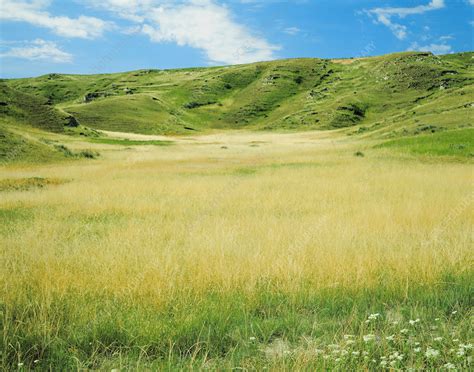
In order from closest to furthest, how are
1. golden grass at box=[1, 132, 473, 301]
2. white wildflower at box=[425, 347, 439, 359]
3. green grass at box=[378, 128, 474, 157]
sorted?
white wildflower at box=[425, 347, 439, 359], golden grass at box=[1, 132, 473, 301], green grass at box=[378, 128, 474, 157]

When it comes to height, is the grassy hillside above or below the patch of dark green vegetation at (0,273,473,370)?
above

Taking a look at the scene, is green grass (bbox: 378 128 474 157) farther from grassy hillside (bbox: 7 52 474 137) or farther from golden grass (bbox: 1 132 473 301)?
grassy hillside (bbox: 7 52 474 137)

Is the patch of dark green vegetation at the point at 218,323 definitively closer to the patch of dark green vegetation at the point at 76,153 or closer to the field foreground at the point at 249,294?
the field foreground at the point at 249,294

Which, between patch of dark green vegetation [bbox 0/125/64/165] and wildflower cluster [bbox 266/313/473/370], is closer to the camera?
wildflower cluster [bbox 266/313/473/370]

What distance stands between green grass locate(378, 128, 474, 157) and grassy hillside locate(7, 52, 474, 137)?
124 ft

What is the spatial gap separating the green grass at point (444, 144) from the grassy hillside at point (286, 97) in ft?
124

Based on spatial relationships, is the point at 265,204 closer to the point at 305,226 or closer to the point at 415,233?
the point at 305,226

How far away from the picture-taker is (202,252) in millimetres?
7098

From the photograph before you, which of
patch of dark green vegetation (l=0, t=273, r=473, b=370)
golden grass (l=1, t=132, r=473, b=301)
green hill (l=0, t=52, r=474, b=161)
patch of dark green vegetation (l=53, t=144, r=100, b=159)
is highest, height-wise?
green hill (l=0, t=52, r=474, b=161)

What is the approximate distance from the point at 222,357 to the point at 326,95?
499 feet

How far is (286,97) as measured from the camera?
522 feet

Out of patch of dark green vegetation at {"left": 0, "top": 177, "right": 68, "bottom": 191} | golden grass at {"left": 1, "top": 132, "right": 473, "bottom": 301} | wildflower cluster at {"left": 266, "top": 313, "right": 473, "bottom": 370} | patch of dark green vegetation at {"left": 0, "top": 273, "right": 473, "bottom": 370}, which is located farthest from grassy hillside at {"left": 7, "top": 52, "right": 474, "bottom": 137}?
wildflower cluster at {"left": 266, "top": 313, "right": 473, "bottom": 370}

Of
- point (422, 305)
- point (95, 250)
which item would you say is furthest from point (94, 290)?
point (422, 305)

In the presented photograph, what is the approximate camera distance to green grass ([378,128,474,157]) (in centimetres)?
2905
